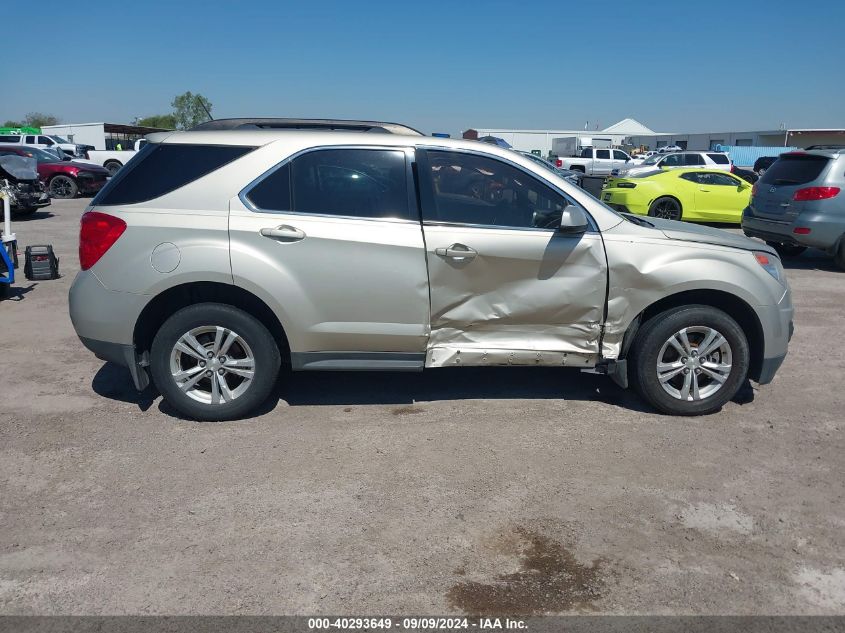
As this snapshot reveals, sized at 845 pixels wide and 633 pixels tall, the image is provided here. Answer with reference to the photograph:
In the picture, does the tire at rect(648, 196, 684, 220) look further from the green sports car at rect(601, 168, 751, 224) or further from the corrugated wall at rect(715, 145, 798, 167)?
the corrugated wall at rect(715, 145, 798, 167)

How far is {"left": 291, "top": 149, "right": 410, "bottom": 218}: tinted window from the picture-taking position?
4480 millimetres

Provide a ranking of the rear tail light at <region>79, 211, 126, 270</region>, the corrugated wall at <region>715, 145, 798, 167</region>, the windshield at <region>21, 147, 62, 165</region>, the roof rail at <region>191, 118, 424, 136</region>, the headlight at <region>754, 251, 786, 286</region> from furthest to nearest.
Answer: the corrugated wall at <region>715, 145, 798, 167</region> → the windshield at <region>21, 147, 62, 165</region> → the roof rail at <region>191, 118, 424, 136</region> → the headlight at <region>754, 251, 786, 286</region> → the rear tail light at <region>79, 211, 126, 270</region>

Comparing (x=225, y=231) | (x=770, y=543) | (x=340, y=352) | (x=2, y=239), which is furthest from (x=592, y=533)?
(x=2, y=239)

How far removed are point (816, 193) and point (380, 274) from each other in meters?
8.33

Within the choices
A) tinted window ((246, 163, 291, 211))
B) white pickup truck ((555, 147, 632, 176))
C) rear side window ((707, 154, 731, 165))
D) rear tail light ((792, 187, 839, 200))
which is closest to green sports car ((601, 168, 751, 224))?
rear tail light ((792, 187, 839, 200))

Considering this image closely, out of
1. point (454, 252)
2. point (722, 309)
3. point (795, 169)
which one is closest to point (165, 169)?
point (454, 252)

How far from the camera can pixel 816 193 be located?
1006cm

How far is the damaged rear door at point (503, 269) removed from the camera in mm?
4496

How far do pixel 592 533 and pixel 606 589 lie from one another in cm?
44

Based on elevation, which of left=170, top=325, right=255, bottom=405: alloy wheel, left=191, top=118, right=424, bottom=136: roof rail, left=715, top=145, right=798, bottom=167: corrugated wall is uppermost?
left=715, top=145, right=798, bottom=167: corrugated wall

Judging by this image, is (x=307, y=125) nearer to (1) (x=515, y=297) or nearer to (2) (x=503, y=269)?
(2) (x=503, y=269)

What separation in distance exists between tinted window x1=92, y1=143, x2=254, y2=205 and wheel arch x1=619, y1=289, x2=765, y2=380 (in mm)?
2796

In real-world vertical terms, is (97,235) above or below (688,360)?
above

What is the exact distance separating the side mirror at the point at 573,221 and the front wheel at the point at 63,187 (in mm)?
20113
